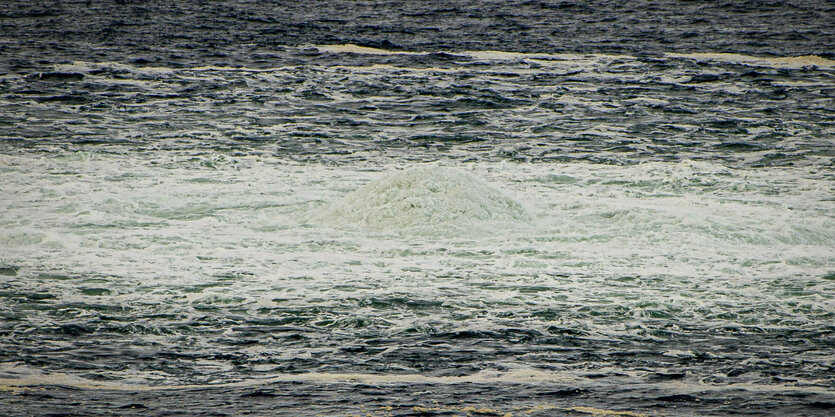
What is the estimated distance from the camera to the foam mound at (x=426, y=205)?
9.95 m

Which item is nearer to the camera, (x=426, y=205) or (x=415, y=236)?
(x=415, y=236)

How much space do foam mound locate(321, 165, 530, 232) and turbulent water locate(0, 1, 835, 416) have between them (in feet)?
0.11

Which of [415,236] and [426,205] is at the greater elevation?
[426,205]

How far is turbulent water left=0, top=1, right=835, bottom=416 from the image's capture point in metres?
5.84

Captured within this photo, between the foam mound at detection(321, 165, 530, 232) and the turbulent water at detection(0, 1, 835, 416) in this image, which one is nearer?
the turbulent water at detection(0, 1, 835, 416)

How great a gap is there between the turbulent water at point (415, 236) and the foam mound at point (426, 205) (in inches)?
1.3

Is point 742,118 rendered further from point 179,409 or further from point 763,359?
point 179,409

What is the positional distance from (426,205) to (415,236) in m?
0.61

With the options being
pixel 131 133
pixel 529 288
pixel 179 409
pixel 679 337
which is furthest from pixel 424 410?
pixel 131 133

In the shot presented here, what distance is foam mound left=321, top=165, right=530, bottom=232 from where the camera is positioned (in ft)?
32.7

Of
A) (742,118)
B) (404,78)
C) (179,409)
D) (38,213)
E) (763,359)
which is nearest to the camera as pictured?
(179,409)

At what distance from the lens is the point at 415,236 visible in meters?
9.62

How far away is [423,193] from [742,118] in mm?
8978

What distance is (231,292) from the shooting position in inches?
304
